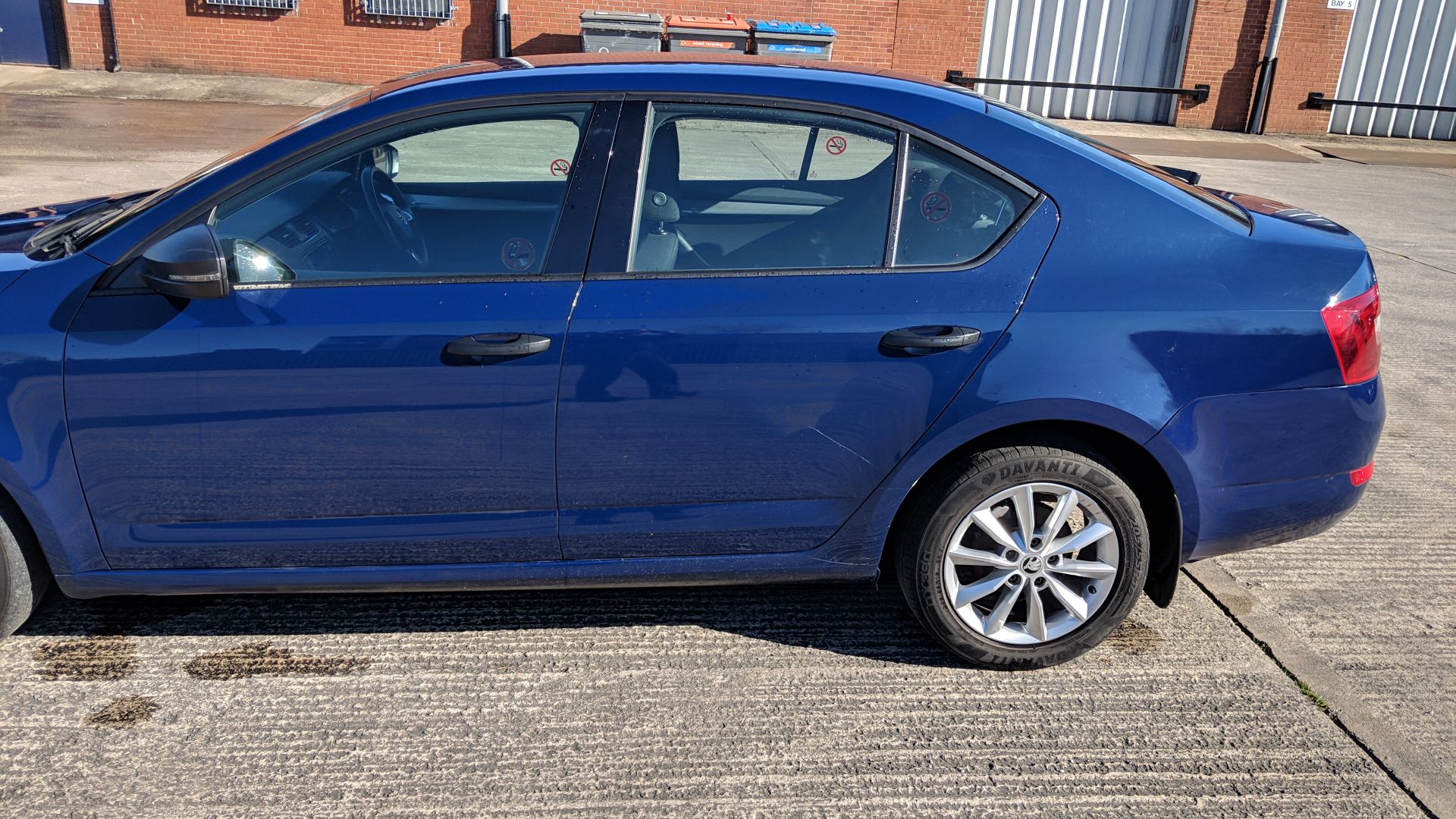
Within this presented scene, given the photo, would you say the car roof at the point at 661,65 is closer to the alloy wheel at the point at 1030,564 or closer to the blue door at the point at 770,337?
the blue door at the point at 770,337

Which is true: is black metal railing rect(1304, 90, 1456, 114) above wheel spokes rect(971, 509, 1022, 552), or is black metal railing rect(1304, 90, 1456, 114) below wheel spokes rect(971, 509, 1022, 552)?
above

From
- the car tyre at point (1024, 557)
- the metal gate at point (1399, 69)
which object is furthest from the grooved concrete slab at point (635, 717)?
the metal gate at point (1399, 69)

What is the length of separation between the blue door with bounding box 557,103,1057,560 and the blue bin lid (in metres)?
13.1

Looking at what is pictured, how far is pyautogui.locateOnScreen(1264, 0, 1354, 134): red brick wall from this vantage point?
17578 mm

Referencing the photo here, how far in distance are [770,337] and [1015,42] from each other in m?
16.1

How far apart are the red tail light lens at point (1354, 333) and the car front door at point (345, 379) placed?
209cm

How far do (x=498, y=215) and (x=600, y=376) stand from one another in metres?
0.67

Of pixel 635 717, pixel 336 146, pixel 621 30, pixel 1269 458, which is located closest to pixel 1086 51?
pixel 621 30

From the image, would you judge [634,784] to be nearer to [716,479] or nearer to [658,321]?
[716,479]

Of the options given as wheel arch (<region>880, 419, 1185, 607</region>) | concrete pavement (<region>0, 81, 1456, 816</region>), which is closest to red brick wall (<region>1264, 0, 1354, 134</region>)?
concrete pavement (<region>0, 81, 1456, 816</region>)

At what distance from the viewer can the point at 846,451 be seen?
313cm

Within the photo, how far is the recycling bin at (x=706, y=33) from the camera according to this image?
1546 centimetres

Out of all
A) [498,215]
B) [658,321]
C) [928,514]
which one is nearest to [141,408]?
[498,215]

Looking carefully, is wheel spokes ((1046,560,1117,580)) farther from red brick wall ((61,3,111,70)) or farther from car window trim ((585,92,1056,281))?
red brick wall ((61,3,111,70))
